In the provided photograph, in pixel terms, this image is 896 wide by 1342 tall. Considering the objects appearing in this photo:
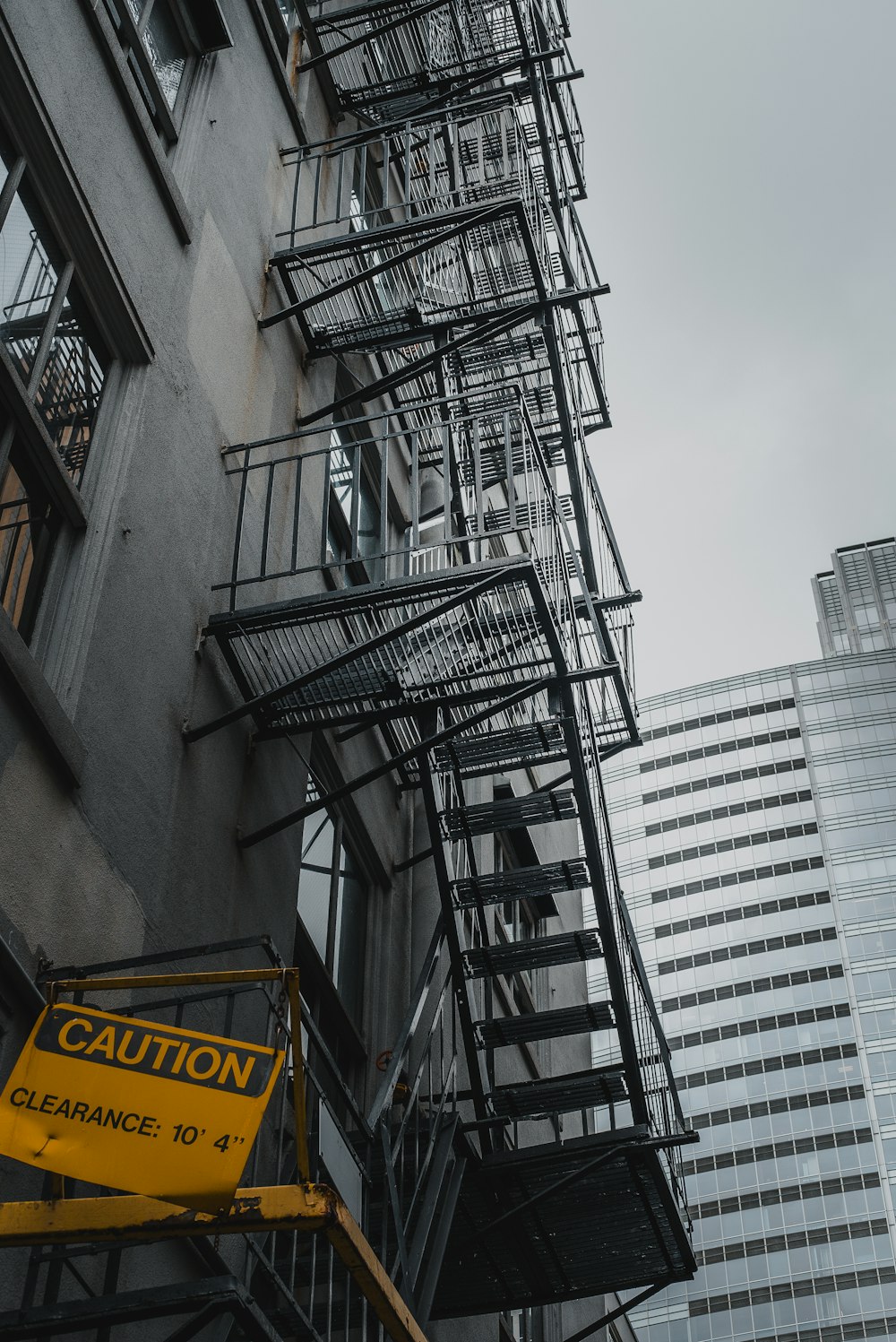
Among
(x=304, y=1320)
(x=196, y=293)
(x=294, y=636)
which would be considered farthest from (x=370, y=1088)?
(x=196, y=293)

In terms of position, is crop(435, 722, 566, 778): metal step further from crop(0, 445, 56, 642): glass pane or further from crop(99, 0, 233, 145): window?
crop(99, 0, 233, 145): window

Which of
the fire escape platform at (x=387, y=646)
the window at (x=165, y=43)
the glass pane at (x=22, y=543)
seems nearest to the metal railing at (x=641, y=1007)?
the fire escape platform at (x=387, y=646)

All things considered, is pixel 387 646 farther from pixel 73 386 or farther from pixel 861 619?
pixel 861 619

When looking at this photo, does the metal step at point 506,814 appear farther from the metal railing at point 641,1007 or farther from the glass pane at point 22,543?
the glass pane at point 22,543

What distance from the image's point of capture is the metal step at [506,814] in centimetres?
1139

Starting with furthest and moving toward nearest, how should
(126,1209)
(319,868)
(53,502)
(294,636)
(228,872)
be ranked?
1. (319,868)
2. (294,636)
3. (228,872)
4. (53,502)
5. (126,1209)

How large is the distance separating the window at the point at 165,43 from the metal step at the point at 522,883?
5845 millimetres

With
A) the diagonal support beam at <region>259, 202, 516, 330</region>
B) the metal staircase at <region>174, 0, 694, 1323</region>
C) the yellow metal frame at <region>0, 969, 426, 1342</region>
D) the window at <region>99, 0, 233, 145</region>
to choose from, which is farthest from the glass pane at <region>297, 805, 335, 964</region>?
the yellow metal frame at <region>0, 969, 426, 1342</region>

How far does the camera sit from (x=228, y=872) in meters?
9.20

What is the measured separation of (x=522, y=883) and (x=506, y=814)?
22.5 inches

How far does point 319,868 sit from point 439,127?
8005mm

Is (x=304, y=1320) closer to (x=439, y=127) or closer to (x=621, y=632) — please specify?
(x=621, y=632)

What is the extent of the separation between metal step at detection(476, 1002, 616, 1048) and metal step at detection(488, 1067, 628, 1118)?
325mm

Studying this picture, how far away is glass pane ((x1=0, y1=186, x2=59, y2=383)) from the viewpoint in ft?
26.6
